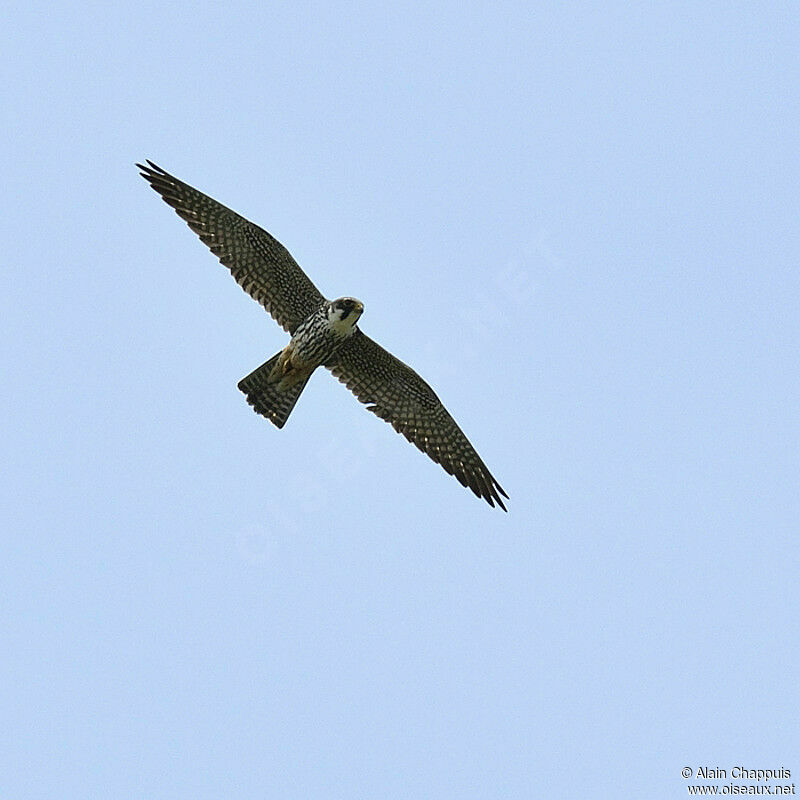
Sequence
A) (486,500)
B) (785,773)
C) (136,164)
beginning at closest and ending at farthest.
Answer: (785,773), (136,164), (486,500)

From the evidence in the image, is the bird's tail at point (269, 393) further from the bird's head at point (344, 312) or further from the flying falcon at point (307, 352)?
the bird's head at point (344, 312)

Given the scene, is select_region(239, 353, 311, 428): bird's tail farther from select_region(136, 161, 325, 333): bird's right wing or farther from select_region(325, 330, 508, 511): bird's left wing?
select_region(136, 161, 325, 333): bird's right wing

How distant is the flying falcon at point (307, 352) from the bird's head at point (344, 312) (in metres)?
0.01

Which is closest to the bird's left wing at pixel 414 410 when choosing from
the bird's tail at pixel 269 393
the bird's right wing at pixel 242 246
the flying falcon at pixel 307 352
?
the flying falcon at pixel 307 352

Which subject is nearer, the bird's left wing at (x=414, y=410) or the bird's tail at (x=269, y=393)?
the bird's tail at (x=269, y=393)

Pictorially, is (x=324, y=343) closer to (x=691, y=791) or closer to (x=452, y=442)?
(x=452, y=442)

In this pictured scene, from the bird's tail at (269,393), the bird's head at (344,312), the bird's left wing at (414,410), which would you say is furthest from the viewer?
the bird's left wing at (414,410)

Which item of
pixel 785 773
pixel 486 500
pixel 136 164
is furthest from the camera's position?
pixel 486 500

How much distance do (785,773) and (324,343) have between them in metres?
6.78

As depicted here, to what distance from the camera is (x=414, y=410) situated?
1513 cm

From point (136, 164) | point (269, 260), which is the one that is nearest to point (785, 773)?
point (269, 260)

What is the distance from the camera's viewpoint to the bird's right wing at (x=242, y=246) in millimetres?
14008

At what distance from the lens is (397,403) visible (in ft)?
49.5

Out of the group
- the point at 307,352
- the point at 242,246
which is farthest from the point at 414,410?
the point at 242,246
